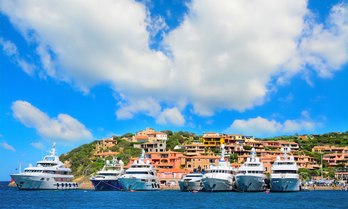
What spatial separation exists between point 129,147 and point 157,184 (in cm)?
4835

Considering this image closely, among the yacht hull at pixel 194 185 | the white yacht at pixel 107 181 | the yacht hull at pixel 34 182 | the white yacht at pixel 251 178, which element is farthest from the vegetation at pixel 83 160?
the white yacht at pixel 251 178

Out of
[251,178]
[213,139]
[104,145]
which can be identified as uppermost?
[213,139]

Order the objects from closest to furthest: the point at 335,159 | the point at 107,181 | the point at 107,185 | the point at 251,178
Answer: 1. the point at 251,178
2. the point at 107,181
3. the point at 107,185
4. the point at 335,159

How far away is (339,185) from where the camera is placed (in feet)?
393

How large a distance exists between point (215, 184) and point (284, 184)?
46.2ft

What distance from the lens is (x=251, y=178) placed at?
93812 millimetres

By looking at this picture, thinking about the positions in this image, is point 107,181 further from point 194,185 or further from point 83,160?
point 83,160

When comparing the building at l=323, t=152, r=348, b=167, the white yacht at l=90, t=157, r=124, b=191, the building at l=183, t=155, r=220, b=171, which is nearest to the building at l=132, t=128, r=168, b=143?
the building at l=183, t=155, r=220, b=171

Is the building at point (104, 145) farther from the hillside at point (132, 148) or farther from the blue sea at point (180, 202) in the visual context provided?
the blue sea at point (180, 202)

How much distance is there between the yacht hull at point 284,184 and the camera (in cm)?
9331

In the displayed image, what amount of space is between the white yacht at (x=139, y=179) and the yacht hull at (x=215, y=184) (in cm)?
1567

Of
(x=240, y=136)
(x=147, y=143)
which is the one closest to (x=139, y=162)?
(x=147, y=143)

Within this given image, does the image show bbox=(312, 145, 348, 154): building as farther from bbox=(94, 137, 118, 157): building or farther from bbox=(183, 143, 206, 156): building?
bbox=(94, 137, 118, 157): building

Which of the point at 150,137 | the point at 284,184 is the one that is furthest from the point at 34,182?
the point at 150,137
